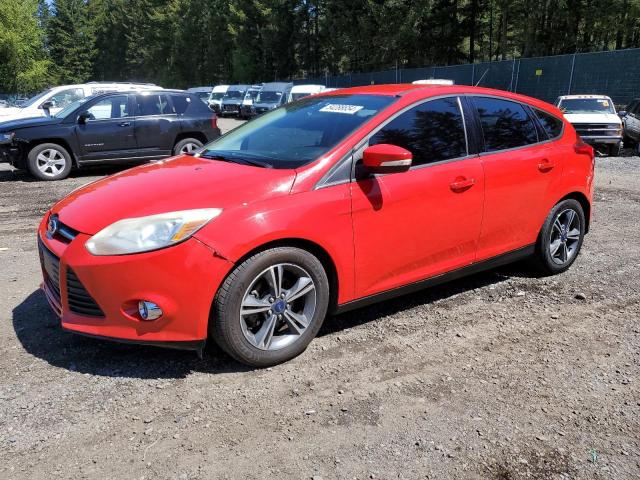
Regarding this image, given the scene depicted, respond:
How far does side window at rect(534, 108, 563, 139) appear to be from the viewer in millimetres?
4645

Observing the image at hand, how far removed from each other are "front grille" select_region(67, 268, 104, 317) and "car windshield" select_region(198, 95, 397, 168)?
1.30 m

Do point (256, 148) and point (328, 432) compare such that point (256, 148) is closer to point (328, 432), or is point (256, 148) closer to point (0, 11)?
point (328, 432)

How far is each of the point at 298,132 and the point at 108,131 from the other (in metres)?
7.68

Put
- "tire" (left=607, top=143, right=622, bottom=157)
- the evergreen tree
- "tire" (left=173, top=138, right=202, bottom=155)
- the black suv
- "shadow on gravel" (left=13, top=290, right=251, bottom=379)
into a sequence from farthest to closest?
the evergreen tree → "tire" (left=607, top=143, right=622, bottom=157) → "tire" (left=173, top=138, right=202, bottom=155) → the black suv → "shadow on gravel" (left=13, top=290, right=251, bottom=379)

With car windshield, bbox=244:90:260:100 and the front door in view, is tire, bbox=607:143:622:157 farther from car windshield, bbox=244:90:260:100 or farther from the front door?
car windshield, bbox=244:90:260:100

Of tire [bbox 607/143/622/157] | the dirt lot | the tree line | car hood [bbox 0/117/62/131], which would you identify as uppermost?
the tree line

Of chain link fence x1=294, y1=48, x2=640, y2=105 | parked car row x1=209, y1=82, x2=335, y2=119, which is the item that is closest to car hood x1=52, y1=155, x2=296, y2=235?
chain link fence x1=294, y1=48, x2=640, y2=105

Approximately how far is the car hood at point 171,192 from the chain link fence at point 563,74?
17.8 meters

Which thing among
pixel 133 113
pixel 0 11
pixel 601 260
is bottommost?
pixel 601 260

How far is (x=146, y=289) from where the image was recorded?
Answer: 283cm

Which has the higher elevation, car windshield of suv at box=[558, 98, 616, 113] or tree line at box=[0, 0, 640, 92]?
tree line at box=[0, 0, 640, 92]

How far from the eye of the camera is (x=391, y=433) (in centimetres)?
264

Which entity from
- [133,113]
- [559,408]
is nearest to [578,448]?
[559,408]

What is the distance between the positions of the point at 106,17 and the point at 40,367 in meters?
107
